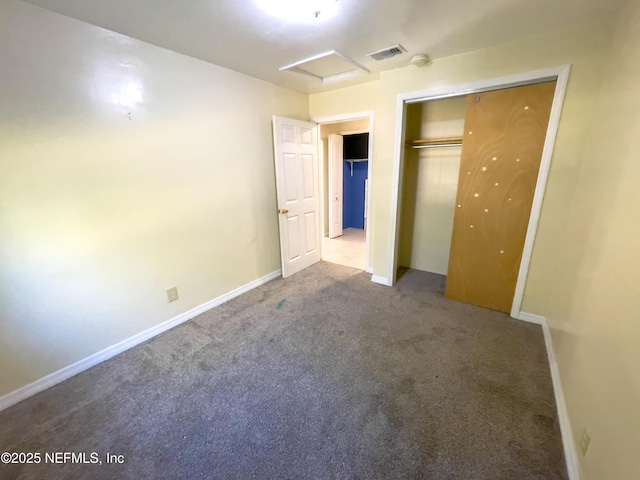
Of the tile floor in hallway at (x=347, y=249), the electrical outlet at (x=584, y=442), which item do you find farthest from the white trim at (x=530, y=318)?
the tile floor in hallway at (x=347, y=249)

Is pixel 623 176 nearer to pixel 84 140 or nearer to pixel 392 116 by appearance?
pixel 392 116

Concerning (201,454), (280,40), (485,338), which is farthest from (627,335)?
(280,40)

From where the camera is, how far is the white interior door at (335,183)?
5160mm

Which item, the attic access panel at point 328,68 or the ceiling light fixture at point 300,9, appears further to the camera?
the attic access panel at point 328,68

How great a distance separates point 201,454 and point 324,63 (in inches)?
124

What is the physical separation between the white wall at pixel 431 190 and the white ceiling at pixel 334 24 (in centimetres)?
90

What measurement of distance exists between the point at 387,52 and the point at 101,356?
3.45m

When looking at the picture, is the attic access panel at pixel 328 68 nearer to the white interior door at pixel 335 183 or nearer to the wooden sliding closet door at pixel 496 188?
the wooden sliding closet door at pixel 496 188

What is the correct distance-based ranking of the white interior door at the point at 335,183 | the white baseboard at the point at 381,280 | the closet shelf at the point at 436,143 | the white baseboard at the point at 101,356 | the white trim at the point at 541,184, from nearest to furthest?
the white baseboard at the point at 101,356, the white trim at the point at 541,184, the closet shelf at the point at 436,143, the white baseboard at the point at 381,280, the white interior door at the point at 335,183

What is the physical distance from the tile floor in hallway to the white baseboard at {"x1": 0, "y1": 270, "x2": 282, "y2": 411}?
176 centimetres

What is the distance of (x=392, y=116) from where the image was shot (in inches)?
110

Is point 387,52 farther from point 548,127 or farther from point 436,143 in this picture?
point 548,127

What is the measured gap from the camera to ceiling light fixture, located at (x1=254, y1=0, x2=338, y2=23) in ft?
5.09

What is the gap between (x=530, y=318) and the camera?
246cm
